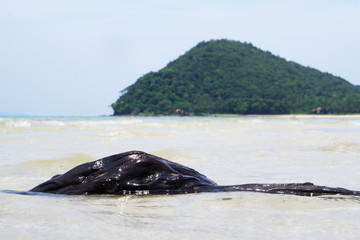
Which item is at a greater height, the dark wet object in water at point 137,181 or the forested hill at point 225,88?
the forested hill at point 225,88

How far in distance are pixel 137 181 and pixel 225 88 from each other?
111m

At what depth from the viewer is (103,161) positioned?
4.95m

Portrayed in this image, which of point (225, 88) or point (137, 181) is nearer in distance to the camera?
point (137, 181)

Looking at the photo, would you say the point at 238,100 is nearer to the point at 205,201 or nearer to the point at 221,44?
the point at 221,44

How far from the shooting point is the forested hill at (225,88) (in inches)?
4348

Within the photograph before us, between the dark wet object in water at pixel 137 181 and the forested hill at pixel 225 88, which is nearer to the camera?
the dark wet object in water at pixel 137 181

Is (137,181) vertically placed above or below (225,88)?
below

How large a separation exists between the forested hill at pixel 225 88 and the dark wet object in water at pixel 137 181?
339 ft

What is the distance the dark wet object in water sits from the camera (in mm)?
4781

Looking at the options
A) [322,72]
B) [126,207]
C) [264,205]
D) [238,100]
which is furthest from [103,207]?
[322,72]

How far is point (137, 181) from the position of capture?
4871 mm

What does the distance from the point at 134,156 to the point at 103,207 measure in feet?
2.62

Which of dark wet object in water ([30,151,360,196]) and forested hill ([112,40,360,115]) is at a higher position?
forested hill ([112,40,360,115])

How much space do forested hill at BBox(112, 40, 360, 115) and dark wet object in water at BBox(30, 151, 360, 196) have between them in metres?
103
